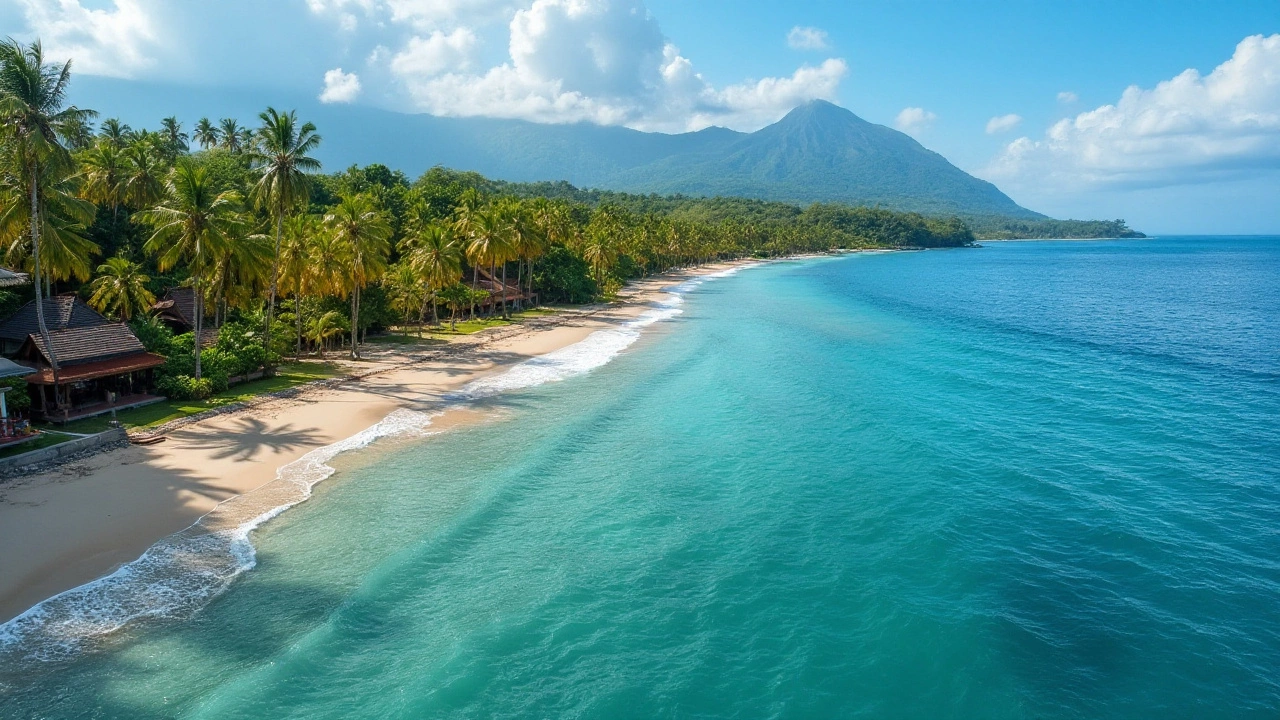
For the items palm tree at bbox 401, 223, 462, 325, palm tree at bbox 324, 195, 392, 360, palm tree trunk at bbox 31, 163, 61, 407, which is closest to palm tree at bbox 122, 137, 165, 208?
palm tree at bbox 324, 195, 392, 360

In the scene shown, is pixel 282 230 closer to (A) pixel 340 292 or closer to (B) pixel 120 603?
(A) pixel 340 292

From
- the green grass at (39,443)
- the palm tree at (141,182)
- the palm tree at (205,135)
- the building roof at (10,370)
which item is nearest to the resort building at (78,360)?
the building roof at (10,370)

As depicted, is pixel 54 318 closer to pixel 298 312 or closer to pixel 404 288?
pixel 298 312

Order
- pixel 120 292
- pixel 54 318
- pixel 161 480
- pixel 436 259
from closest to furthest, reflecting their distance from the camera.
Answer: pixel 161 480
pixel 54 318
pixel 120 292
pixel 436 259

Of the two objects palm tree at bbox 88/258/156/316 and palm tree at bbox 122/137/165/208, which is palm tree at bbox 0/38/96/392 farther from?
palm tree at bbox 122/137/165/208

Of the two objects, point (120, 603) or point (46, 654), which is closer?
point (46, 654)

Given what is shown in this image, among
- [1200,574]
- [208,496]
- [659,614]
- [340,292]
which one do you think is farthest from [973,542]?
[340,292]

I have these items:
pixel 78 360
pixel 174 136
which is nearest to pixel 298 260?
pixel 78 360
